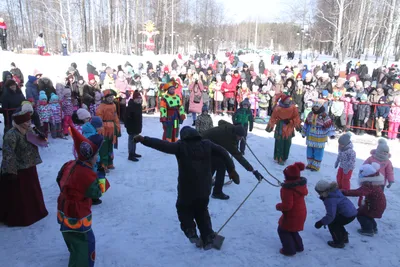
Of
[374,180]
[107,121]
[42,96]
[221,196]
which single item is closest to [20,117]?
[107,121]

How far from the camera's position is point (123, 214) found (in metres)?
5.03

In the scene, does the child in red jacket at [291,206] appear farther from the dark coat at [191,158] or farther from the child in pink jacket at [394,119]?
the child in pink jacket at [394,119]

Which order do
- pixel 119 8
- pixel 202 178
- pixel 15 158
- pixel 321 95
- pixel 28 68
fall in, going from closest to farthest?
1. pixel 202 178
2. pixel 15 158
3. pixel 321 95
4. pixel 28 68
5. pixel 119 8

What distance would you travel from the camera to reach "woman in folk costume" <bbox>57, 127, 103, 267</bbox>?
10.3 feet

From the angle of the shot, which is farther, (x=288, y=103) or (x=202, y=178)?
(x=288, y=103)

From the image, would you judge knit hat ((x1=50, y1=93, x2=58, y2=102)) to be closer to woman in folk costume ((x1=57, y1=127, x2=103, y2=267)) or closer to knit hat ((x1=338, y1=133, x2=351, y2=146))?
woman in folk costume ((x1=57, y1=127, x2=103, y2=267))

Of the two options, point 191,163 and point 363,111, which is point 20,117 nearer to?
point 191,163

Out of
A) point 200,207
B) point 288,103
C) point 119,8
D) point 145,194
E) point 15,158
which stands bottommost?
point 145,194

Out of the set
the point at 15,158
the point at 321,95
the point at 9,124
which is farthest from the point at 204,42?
the point at 15,158

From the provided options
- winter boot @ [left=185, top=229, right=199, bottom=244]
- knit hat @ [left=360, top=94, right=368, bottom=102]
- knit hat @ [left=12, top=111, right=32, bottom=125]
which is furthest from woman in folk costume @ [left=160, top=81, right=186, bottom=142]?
knit hat @ [left=360, top=94, right=368, bottom=102]

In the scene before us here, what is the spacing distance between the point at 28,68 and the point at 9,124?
12.8 meters

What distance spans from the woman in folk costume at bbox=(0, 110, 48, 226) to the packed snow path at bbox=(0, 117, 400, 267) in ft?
0.66

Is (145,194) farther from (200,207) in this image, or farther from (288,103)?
(288,103)

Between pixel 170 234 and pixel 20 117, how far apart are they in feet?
8.21
